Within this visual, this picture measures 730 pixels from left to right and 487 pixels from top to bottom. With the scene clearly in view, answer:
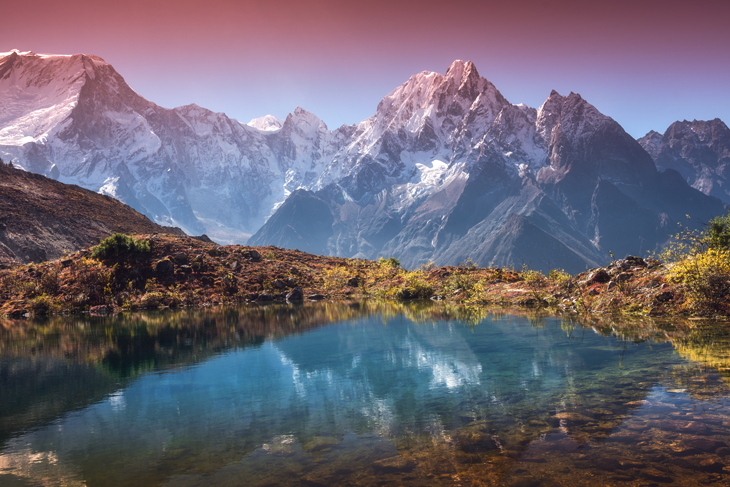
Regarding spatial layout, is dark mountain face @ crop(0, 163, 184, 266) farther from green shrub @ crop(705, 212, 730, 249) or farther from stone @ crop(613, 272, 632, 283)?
green shrub @ crop(705, 212, 730, 249)

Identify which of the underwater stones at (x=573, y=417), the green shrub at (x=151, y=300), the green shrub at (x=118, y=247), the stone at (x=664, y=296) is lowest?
the underwater stones at (x=573, y=417)

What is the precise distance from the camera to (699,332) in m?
17.8

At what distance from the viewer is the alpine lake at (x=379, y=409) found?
7414 millimetres

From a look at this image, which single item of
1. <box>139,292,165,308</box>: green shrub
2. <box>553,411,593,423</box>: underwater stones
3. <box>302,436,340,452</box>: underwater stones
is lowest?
<box>553,411,593,423</box>: underwater stones

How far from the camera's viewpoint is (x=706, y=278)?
69.3ft

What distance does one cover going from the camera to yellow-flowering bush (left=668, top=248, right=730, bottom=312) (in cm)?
2070

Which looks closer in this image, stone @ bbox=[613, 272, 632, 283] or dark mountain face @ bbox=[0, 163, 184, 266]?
stone @ bbox=[613, 272, 632, 283]

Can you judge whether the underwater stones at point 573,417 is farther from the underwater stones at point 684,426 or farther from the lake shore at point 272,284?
the lake shore at point 272,284

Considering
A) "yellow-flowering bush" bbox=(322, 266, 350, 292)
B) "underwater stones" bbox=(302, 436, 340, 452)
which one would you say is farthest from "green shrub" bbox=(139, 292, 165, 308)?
"underwater stones" bbox=(302, 436, 340, 452)

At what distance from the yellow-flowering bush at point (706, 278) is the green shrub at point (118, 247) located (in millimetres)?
46980

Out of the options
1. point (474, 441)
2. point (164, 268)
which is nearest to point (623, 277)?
point (474, 441)

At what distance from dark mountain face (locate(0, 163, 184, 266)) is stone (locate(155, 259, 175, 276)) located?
18.1m

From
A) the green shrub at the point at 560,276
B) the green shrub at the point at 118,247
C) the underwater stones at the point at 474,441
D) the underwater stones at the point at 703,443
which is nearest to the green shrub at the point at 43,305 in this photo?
the green shrub at the point at 118,247

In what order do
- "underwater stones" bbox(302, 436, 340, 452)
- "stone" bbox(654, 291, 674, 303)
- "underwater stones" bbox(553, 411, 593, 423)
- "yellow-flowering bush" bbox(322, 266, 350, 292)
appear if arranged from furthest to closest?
"yellow-flowering bush" bbox(322, 266, 350, 292) → "stone" bbox(654, 291, 674, 303) → "underwater stones" bbox(553, 411, 593, 423) → "underwater stones" bbox(302, 436, 340, 452)
